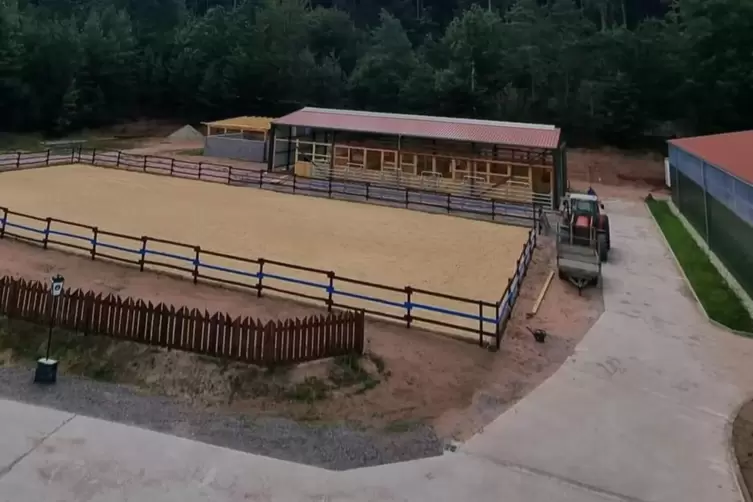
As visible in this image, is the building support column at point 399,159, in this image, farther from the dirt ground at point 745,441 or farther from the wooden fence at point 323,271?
the dirt ground at point 745,441

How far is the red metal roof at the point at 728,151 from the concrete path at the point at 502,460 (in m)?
9.34

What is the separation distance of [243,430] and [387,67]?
2011 inches

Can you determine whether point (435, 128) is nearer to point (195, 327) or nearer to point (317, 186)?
point (317, 186)

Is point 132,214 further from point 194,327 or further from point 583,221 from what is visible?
point 583,221

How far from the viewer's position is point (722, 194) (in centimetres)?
1908

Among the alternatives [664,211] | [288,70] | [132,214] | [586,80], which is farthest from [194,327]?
[288,70]

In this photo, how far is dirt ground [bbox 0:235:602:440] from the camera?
913 cm

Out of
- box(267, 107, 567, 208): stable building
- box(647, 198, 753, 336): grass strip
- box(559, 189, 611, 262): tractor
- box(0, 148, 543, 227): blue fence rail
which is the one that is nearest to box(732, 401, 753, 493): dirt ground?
box(647, 198, 753, 336): grass strip

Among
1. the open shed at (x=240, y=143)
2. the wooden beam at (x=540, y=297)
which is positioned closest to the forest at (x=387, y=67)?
the open shed at (x=240, y=143)

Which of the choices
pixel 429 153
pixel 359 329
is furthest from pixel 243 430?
pixel 429 153

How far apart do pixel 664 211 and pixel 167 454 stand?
28255 millimetres

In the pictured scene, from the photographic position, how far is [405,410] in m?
9.20

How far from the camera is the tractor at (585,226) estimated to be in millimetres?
18859

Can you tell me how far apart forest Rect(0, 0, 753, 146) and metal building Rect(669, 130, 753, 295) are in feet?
66.4
